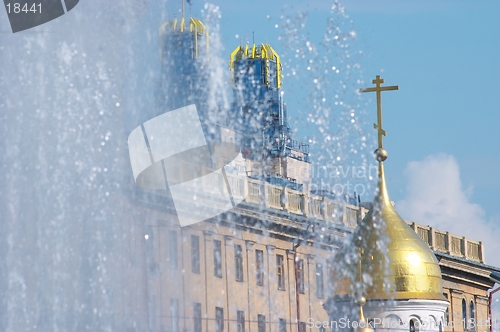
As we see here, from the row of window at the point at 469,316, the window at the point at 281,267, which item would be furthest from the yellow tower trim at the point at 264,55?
the window at the point at 281,267

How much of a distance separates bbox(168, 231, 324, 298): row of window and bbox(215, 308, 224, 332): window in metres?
0.77

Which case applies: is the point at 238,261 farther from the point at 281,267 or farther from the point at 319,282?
the point at 281,267

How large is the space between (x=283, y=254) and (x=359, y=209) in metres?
4.55

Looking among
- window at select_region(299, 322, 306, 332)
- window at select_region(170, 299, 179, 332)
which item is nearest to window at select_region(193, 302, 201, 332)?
window at select_region(170, 299, 179, 332)

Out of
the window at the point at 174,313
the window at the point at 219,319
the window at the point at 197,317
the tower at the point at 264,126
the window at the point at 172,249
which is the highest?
the tower at the point at 264,126

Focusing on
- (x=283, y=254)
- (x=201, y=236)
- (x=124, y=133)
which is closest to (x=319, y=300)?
(x=283, y=254)

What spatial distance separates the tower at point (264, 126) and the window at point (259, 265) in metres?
2.06

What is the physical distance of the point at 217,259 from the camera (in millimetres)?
37719

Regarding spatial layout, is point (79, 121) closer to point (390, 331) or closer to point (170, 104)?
point (170, 104)

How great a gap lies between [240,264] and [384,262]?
11.8 metres

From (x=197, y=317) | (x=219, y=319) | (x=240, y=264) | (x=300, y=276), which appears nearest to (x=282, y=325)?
(x=300, y=276)

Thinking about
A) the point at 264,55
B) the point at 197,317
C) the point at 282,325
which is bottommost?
the point at 197,317

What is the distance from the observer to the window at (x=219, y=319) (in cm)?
3750

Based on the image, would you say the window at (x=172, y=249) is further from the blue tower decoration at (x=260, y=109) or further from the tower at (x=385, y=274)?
the blue tower decoration at (x=260, y=109)
